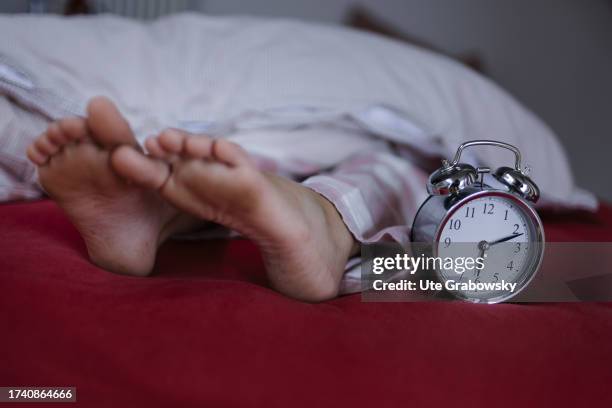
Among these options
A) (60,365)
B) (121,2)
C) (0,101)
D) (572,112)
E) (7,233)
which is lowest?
(60,365)

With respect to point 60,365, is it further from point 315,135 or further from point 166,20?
point 166,20

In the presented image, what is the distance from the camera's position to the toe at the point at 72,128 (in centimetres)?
53

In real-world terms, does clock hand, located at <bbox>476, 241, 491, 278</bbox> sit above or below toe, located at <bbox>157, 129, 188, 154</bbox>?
below

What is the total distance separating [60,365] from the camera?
1.52ft

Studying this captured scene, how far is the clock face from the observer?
0.64 m

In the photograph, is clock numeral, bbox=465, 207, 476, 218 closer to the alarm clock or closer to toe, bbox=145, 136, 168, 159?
the alarm clock

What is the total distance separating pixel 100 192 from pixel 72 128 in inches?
2.9

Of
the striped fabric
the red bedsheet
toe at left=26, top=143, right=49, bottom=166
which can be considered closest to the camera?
the red bedsheet

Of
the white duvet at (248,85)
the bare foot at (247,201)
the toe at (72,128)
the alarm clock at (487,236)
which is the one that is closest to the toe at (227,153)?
the bare foot at (247,201)

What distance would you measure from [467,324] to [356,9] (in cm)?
193

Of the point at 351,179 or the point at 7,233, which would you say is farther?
the point at 351,179

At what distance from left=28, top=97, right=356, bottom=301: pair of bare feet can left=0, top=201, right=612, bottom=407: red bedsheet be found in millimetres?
→ 31

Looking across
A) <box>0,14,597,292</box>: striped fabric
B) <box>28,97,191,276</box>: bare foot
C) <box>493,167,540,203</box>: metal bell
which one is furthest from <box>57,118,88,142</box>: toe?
<box>493,167,540,203</box>: metal bell

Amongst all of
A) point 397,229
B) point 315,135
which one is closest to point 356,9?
point 315,135
